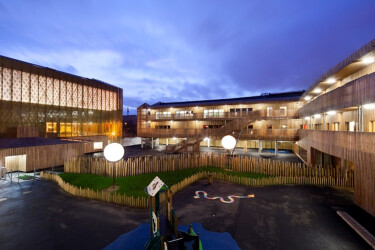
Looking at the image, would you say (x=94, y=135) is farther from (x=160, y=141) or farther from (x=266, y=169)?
(x=266, y=169)

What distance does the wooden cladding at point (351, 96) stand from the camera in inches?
425

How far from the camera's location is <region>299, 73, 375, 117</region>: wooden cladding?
10.8 m

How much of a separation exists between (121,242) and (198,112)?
34368mm

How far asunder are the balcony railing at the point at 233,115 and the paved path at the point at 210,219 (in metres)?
17.5

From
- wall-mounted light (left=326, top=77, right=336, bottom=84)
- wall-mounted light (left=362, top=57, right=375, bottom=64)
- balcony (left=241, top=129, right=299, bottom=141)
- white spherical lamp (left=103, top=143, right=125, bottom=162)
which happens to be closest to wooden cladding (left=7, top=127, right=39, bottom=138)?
white spherical lamp (left=103, top=143, right=125, bottom=162)

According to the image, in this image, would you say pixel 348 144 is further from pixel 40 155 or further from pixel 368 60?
pixel 40 155

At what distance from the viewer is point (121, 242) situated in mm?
7672

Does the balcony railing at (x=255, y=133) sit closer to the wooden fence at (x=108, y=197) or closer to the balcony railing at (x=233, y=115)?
the balcony railing at (x=233, y=115)

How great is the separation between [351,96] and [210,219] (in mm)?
12529

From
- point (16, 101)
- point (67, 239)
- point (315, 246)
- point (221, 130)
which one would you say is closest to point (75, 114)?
point (16, 101)

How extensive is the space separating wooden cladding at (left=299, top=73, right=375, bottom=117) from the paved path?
21.0 ft

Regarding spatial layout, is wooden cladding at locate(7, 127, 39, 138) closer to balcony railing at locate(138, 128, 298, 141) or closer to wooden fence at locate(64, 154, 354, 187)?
wooden fence at locate(64, 154, 354, 187)

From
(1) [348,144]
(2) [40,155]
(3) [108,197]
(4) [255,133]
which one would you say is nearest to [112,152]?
(3) [108,197]

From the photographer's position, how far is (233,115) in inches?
1355
